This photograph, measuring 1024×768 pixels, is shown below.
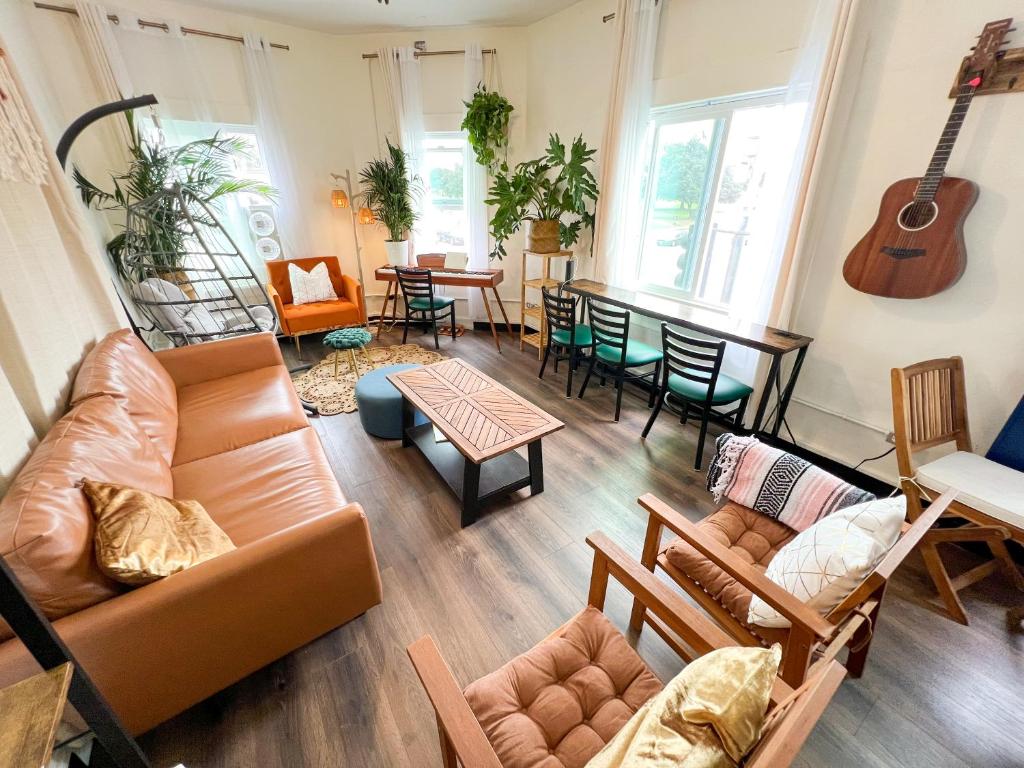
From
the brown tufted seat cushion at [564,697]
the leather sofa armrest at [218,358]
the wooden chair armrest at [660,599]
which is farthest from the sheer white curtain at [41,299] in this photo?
the wooden chair armrest at [660,599]

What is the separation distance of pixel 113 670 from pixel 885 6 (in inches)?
143

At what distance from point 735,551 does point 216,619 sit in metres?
1.59

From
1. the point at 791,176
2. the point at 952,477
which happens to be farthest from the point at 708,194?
the point at 952,477

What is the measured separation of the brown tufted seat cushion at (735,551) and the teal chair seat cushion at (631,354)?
1.36 metres

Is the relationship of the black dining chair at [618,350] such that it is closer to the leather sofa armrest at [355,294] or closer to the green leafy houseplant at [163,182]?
the leather sofa armrest at [355,294]

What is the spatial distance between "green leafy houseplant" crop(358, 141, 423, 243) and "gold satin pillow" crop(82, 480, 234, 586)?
11.8 feet

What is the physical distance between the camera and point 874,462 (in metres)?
2.17

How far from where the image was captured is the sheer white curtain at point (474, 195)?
3760 millimetres

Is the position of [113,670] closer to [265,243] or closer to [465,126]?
[265,243]

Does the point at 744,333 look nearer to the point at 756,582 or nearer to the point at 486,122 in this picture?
the point at 756,582

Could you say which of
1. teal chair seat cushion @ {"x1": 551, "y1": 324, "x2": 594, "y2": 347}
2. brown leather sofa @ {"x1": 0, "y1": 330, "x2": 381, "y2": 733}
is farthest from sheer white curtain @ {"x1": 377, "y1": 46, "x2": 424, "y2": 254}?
brown leather sofa @ {"x1": 0, "y1": 330, "x2": 381, "y2": 733}

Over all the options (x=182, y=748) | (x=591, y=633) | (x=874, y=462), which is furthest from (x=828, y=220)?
(x=182, y=748)

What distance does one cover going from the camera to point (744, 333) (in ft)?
7.65

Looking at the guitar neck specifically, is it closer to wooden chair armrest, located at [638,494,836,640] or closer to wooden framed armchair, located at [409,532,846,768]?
wooden chair armrest, located at [638,494,836,640]
